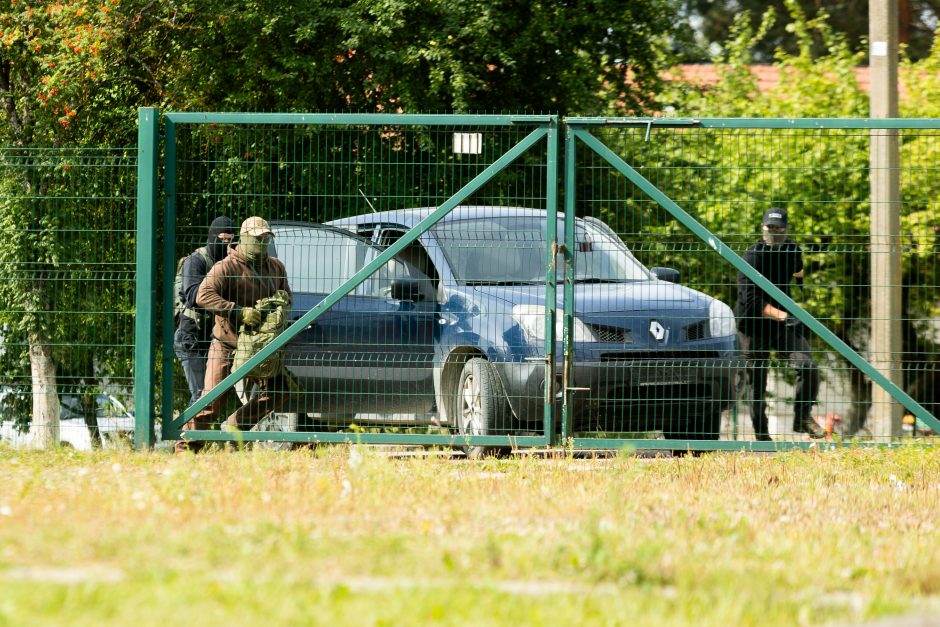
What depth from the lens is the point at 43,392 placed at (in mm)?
8430

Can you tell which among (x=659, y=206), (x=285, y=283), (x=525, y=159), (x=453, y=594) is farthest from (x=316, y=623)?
(x=525, y=159)

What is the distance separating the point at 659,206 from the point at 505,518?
3.40m

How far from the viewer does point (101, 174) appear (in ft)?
27.1

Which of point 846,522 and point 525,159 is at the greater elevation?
point 525,159

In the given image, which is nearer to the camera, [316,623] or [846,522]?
[316,623]

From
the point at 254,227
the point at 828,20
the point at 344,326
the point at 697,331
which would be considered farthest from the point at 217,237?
the point at 828,20

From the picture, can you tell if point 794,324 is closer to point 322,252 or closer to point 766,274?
point 766,274

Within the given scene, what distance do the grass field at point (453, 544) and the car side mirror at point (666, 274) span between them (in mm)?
1392

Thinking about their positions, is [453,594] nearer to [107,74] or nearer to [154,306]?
[154,306]

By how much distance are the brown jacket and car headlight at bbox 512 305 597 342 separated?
64.2 inches

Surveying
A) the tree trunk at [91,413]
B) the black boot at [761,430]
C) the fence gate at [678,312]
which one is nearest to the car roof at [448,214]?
the fence gate at [678,312]

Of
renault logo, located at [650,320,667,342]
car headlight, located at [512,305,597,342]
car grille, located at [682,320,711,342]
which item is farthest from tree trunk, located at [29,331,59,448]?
car grille, located at [682,320,711,342]

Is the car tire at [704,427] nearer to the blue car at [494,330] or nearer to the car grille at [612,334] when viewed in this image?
the blue car at [494,330]

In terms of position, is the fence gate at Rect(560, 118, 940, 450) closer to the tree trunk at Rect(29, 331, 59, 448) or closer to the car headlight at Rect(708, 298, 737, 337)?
Result: the car headlight at Rect(708, 298, 737, 337)
